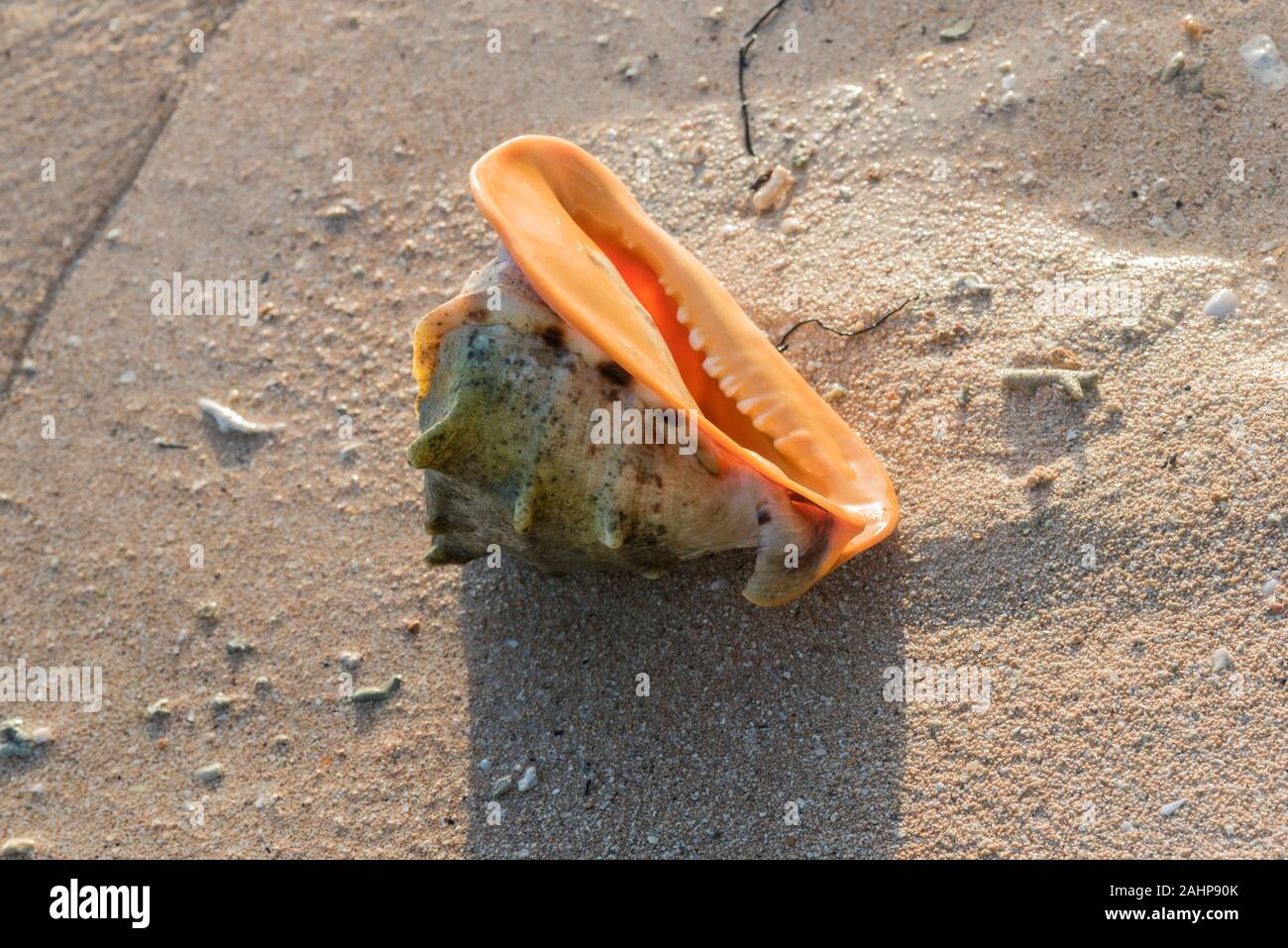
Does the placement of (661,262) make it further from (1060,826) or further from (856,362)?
(1060,826)

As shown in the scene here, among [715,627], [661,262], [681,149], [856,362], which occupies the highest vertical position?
[681,149]

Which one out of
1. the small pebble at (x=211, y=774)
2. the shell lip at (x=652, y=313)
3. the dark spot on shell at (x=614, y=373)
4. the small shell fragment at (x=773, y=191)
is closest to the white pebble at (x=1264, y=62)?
the small shell fragment at (x=773, y=191)

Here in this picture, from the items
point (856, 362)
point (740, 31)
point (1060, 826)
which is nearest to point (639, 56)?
point (740, 31)

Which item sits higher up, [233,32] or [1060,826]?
[233,32]

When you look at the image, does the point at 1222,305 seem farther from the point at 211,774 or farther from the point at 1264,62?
the point at 211,774

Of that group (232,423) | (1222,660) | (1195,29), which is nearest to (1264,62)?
(1195,29)

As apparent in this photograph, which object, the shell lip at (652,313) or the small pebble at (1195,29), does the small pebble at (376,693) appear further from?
the small pebble at (1195,29)
